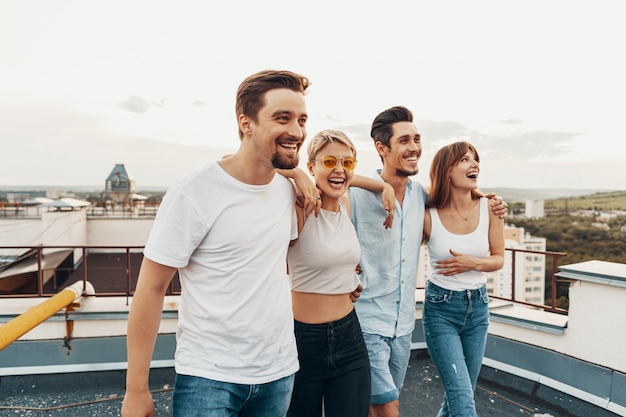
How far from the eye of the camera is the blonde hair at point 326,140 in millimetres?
1826

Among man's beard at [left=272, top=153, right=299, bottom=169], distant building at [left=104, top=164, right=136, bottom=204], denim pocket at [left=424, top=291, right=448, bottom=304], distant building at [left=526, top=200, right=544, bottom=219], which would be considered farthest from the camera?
distant building at [left=526, top=200, right=544, bottom=219]

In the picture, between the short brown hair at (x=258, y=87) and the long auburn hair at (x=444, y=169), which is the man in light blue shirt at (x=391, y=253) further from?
the short brown hair at (x=258, y=87)

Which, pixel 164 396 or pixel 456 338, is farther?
pixel 164 396

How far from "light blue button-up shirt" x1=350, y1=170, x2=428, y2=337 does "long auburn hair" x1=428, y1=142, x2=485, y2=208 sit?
246mm

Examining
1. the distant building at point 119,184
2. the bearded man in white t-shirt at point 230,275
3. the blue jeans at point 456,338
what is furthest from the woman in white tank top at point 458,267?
the distant building at point 119,184

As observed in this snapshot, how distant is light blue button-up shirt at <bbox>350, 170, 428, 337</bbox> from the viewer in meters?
2.10

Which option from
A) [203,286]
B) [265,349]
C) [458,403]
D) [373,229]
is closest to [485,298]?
[458,403]

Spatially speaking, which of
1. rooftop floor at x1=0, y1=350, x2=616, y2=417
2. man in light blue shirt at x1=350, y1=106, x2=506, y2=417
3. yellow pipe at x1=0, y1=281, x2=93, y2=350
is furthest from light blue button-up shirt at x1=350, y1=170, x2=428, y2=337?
yellow pipe at x1=0, y1=281, x2=93, y2=350

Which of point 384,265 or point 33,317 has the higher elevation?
point 384,265

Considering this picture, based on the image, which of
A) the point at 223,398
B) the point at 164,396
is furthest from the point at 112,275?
the point at 223,398

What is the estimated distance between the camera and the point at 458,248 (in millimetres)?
2258

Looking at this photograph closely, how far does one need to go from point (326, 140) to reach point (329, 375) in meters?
1.01

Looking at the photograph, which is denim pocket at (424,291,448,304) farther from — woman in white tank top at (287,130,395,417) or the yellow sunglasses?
the yellow sunglasses

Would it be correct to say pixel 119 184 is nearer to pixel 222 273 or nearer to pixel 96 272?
pixel 96 272
